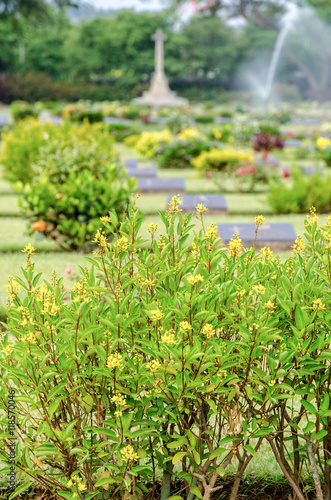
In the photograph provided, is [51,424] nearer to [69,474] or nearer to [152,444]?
[69,474]

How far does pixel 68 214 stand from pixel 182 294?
4.30 meters

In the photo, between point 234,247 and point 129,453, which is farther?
point 234,247

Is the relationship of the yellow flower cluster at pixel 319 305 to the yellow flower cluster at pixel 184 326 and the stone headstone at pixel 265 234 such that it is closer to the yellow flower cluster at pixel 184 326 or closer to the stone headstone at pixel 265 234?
the yellow flower cluster at pixel 184 326

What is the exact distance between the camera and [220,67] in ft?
169

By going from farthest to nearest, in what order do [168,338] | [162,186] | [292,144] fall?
1. [292,144]
2. [162,186]
3. [168,338]

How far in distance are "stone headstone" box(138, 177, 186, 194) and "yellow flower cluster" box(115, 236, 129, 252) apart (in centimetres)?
746

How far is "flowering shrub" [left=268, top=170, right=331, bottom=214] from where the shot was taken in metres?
7.89

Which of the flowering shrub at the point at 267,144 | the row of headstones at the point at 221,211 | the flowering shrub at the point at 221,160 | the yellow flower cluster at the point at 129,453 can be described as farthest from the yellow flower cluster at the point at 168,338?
the flowering shrub at the point at 267,144

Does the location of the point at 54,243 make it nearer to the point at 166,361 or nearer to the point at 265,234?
the point at 265,234

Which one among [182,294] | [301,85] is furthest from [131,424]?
[301,85]

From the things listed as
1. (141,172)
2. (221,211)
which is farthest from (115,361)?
(141,172)

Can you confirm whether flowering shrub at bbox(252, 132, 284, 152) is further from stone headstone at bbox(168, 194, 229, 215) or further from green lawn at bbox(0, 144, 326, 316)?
stone headstone at bbox(168, 194, 229, 215)

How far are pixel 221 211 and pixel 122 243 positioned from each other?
5.89m

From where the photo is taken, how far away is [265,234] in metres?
6.09
